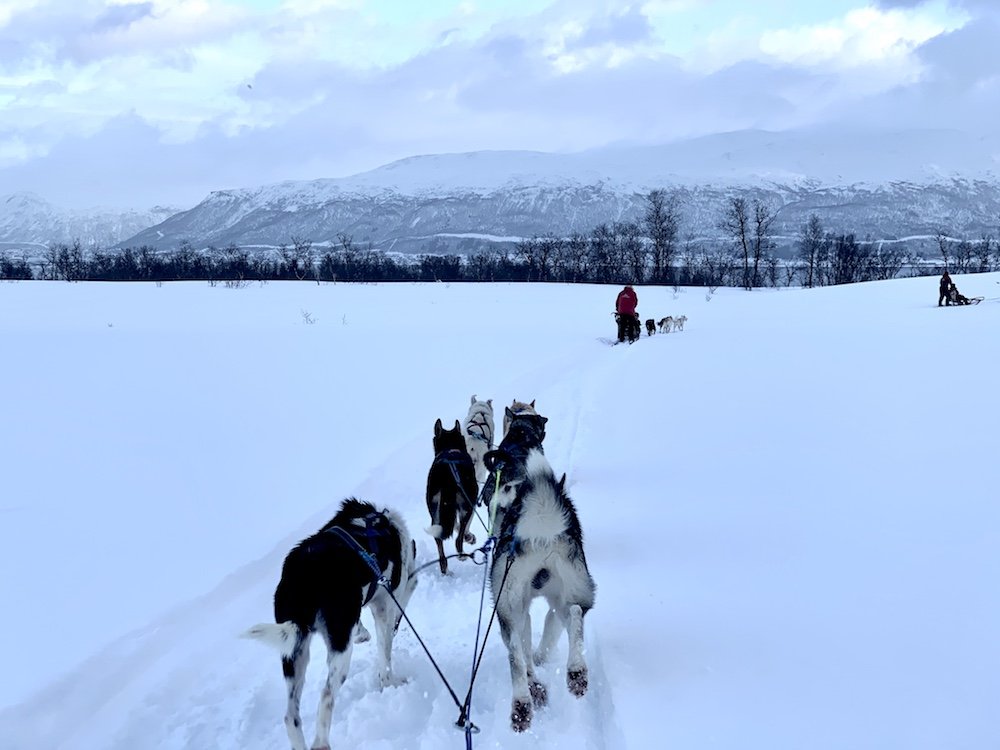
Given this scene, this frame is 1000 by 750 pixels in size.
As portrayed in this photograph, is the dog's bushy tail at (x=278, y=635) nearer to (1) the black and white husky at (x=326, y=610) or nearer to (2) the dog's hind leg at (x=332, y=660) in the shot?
(1) the black and white husky at (x=326, y=610)

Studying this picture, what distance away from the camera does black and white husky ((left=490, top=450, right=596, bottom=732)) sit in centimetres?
266

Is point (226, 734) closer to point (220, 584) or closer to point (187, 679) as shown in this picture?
Answer: point (187, 679)

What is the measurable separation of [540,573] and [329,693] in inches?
38.8

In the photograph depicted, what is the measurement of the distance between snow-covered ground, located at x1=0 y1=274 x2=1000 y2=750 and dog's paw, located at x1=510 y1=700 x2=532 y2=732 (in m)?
0.07

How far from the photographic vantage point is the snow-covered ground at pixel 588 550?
2.59 m

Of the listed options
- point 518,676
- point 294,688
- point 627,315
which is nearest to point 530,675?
point 518,676

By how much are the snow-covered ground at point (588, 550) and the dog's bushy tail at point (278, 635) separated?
0.54 metres

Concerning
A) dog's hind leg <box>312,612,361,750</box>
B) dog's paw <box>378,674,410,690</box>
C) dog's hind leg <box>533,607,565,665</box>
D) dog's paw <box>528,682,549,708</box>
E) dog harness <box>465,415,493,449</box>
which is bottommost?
dog's paw <box>378,674,410,690</box>

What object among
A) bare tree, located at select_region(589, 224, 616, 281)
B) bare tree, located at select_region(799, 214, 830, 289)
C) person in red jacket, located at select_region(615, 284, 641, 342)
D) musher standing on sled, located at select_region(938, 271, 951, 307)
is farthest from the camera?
bare tree, located at select_region(799, 214, 830, 289)

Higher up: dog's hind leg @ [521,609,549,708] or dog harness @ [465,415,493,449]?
dog harness @ [465,415,493,449]

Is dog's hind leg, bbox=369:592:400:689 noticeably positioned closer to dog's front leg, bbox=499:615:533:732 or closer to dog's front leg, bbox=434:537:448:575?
dog's front leg, bbox=499:615:533:732

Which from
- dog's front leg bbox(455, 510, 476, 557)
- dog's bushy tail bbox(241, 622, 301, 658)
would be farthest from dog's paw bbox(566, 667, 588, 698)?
dog's front leg bbox(455, 510, 476, 557)

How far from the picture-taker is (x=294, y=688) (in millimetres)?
2455

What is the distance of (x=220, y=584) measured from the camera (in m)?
3.83
